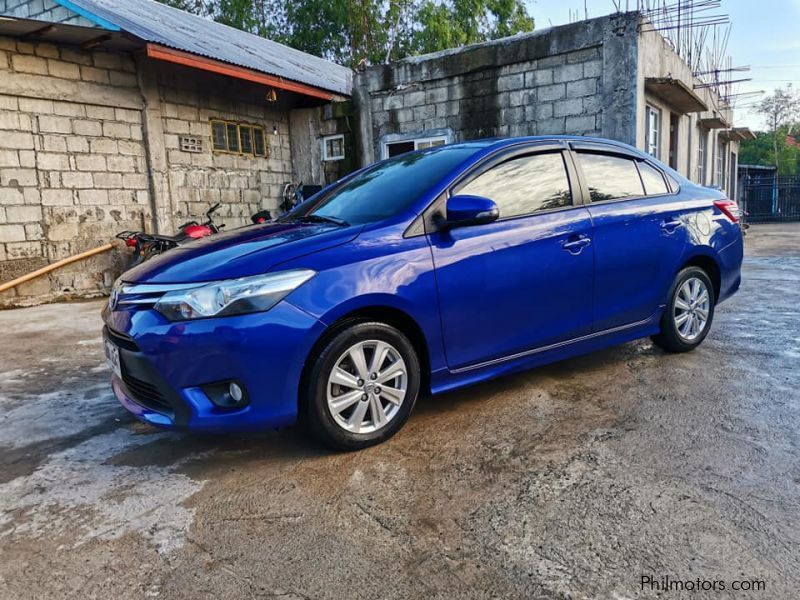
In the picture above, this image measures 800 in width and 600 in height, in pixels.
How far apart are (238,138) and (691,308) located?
9.00m

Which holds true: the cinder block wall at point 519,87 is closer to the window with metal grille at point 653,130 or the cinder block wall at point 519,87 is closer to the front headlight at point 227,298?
the window with metal grille at point 653,130

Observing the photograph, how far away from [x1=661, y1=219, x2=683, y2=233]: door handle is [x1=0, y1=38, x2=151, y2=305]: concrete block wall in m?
8.05

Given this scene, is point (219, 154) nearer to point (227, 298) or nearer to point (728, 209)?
point (728, 209)

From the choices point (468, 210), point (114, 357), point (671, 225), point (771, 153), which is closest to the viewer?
point (114, 357)

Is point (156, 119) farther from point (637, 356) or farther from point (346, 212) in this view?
point (637, 356)

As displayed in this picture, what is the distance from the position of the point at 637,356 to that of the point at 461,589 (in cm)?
311

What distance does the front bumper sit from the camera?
2645 mm

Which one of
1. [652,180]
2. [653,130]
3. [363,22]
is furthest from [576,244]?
[363,22]

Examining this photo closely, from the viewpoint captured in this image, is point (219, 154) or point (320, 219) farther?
point (219, 154)

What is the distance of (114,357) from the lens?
9.93 ft

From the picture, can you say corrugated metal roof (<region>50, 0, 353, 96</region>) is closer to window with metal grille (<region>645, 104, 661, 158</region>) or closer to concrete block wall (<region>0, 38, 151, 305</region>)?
concrete block wall (<region>0, 38, 151, 305</region>)

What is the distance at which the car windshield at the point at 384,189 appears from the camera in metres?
3.36
